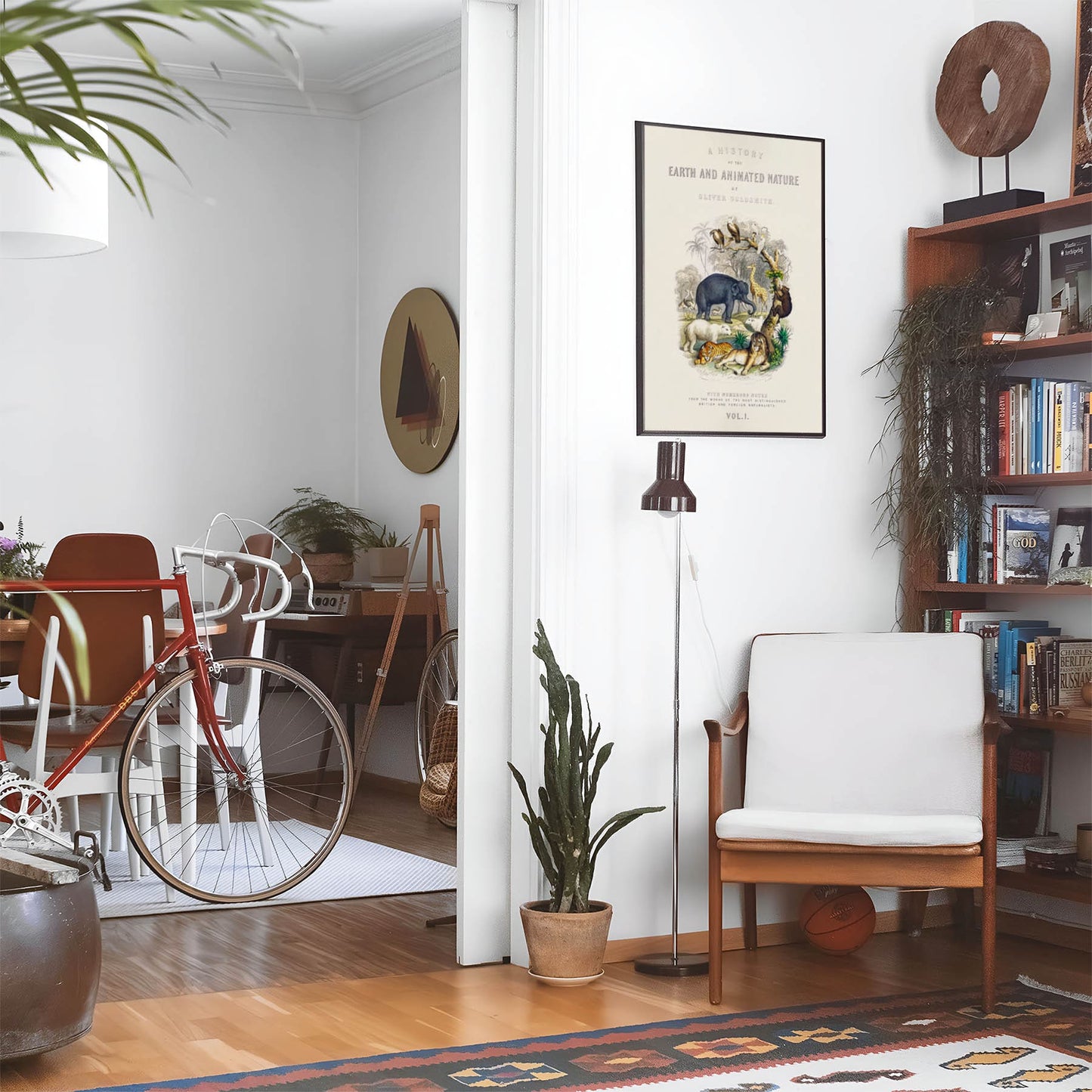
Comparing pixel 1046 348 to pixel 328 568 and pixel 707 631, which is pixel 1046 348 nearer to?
pixel 707 631

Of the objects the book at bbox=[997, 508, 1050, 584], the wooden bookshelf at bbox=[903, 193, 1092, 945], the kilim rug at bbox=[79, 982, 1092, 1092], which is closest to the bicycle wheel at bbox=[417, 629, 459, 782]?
the wooden bookshelf at bbox=[903, 193, 1092, 945]

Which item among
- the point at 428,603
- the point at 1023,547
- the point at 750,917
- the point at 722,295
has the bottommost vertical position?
the point at 750,917

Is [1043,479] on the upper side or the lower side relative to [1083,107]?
lower

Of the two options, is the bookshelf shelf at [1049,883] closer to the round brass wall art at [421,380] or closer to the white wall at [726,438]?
the white wall at [726,438]

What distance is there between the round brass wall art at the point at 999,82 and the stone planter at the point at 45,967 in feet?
9.72

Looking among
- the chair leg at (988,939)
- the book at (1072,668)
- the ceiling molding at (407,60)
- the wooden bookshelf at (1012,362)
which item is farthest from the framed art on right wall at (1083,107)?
the ceiling molding at (407,60)

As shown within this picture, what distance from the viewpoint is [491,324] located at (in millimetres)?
3666

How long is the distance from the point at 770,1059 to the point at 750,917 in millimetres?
982

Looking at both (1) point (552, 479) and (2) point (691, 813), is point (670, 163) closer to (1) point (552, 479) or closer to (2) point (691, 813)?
(1) point (552, 479)

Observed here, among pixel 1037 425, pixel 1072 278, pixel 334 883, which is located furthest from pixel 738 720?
pixel 334 883

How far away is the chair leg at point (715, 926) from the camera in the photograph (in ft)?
10.7

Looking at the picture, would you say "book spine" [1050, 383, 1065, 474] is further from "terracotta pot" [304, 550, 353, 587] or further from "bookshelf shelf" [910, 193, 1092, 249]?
"terracotta pot" [304, 550, 353, 587]

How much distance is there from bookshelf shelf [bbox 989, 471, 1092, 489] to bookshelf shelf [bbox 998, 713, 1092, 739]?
592 mm

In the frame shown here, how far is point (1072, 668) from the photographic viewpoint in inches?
149
